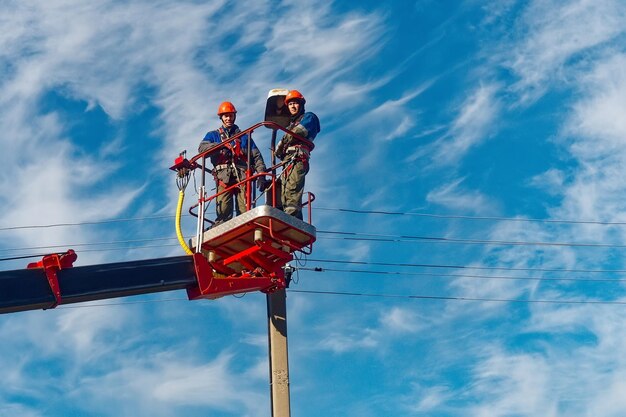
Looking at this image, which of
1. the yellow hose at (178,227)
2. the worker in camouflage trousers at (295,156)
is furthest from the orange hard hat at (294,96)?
the yellow hose at (178,227)

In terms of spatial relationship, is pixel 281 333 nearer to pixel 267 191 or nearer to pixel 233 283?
pixel 233 283

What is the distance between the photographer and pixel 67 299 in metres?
12.3

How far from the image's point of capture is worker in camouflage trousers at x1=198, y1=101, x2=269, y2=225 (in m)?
15.3

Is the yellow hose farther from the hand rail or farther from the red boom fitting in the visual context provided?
the red boom fitting

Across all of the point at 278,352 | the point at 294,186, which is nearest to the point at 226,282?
the point at 278,352

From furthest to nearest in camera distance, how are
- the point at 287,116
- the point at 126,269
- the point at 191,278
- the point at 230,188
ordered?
1. the point at 287,116
2. the point at 230,188
3. the point at 191,278
4. the point at 126,269

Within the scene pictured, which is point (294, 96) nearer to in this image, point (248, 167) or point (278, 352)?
point (248, 167)

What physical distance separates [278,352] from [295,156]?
10.7ft

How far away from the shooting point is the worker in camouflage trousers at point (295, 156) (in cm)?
1500

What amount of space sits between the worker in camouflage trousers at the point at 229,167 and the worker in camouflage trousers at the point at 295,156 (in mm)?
425

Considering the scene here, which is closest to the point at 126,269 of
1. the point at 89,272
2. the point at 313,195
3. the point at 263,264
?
the point at 89,272

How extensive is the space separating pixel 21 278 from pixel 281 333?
161 inches

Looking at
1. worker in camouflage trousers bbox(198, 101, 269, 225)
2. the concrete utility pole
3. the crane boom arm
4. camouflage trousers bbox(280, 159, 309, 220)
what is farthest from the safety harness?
the concrete utility pole

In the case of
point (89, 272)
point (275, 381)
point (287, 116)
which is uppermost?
point (287, 116)
